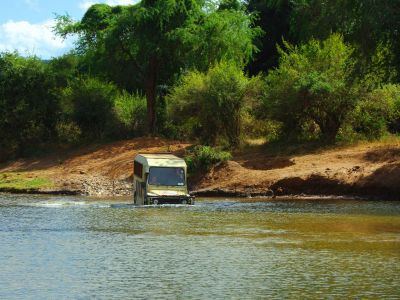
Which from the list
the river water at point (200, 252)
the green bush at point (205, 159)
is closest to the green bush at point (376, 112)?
the green bush at point (205, 159)

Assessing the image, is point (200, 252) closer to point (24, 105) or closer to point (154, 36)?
point (154, 36)

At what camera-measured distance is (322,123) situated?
161ft

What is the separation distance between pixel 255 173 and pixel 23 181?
571 inches

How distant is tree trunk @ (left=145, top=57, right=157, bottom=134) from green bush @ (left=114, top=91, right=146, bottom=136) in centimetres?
115

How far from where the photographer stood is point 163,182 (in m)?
36.7

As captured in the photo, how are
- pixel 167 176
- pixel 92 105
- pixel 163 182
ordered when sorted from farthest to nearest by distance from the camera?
pixel 92 105
pixel 167 176
pixel 163 182

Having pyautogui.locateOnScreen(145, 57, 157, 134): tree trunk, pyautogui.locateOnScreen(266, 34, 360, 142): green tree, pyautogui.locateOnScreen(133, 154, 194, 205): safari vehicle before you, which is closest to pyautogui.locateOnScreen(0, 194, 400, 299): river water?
pyautogui.locateOnScreen(133, 154, 194, 205): safari vehicle

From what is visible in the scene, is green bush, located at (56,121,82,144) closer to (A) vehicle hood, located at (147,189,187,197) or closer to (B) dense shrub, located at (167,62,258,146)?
(B) dense shrub, located at (167,62,258,146)

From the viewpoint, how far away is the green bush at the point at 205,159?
45812 mm

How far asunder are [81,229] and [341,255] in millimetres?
9546

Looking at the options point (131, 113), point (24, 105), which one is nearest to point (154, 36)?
point (131, 113)

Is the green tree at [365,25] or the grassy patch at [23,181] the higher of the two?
the green tree at [365,25]

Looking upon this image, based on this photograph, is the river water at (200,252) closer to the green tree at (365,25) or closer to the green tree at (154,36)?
the green tree at (365,25)

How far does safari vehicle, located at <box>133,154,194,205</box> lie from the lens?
35906mm
